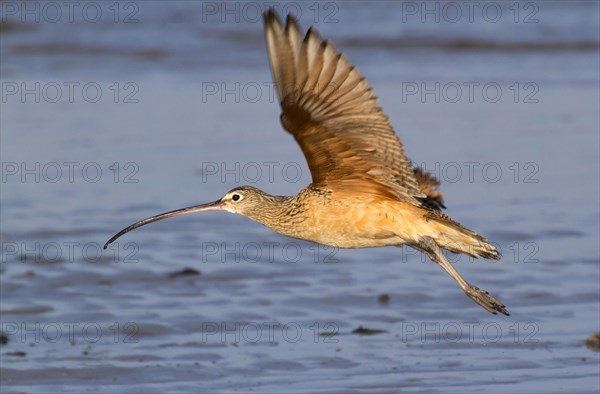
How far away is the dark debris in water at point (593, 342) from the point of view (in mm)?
7555

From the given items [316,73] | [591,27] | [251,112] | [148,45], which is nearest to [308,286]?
[316,73]

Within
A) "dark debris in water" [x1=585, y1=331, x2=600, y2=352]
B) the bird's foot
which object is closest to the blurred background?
"dark debris in water" [x1=585, y1=331, x2=600, y2=352]

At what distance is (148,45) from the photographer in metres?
17.9

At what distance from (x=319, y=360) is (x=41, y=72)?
9.33 metres

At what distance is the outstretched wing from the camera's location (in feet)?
19.6

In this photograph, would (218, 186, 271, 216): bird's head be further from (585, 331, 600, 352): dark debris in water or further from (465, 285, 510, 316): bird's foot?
(585, 331, 600, 352): dark debris in water

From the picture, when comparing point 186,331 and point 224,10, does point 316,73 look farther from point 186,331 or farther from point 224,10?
point 224,10

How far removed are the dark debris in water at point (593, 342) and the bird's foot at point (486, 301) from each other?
93 cm

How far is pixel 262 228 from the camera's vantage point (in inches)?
410

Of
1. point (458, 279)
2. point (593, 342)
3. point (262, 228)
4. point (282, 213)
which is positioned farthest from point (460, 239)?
point (262, 228)

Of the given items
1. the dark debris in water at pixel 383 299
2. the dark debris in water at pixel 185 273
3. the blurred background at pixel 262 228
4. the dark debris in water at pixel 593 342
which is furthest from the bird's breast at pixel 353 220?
the dark debris in water at pixel 185 273

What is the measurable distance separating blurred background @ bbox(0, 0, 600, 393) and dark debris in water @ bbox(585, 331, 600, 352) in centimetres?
1

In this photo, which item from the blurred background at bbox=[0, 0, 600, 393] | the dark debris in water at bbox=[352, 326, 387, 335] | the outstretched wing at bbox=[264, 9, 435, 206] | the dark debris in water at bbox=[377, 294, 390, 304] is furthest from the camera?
the dark debris in water at bbox=[377, 294, 390, 304]

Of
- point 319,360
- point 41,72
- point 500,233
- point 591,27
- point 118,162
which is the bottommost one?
point 319,360
